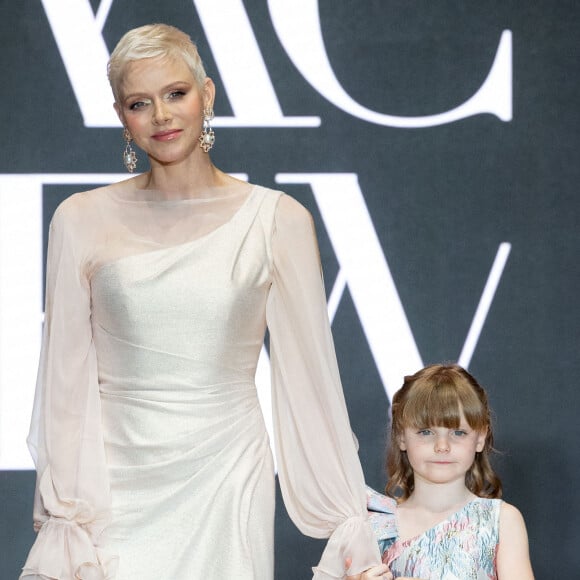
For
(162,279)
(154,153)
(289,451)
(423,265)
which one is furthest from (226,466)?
(423,265)

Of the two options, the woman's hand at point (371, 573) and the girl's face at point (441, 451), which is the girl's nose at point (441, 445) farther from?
the woman's hand at point (371, 573)

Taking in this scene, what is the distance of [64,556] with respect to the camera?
217 cm

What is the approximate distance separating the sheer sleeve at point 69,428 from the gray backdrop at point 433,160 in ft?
5.46

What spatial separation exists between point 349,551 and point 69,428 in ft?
1.82

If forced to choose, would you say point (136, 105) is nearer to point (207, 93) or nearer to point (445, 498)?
point (207, 93)

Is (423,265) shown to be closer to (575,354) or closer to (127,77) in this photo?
(575,354)

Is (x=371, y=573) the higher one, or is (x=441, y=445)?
(x=441, y=445)

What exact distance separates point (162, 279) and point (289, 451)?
0.42m

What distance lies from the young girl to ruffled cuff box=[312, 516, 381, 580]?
0.43 meters

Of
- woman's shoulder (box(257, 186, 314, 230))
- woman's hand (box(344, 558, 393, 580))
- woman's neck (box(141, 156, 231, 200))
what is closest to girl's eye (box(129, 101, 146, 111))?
woman's neck (box(141, 156, 231, 200))

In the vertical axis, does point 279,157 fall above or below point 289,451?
above

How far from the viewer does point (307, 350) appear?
2.39 metres

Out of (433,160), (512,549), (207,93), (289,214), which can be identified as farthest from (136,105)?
(433,160)

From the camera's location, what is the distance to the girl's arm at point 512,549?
2.66m
